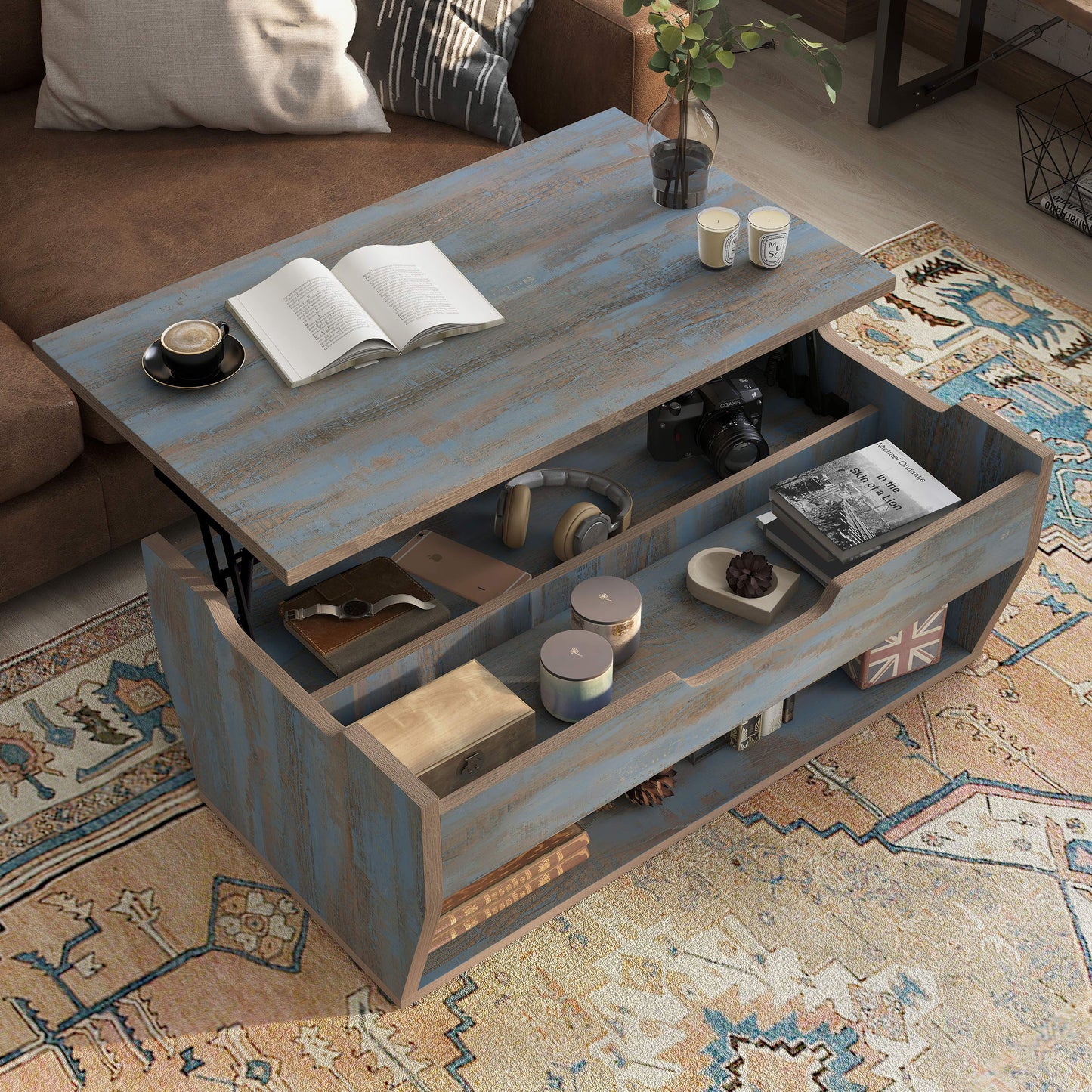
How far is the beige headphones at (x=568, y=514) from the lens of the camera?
185cm

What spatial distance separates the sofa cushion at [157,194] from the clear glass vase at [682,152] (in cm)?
57

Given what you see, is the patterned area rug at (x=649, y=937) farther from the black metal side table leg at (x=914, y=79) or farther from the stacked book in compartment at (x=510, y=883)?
the black metal side table leg at (x=914, y=79)

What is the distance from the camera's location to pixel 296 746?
156cm

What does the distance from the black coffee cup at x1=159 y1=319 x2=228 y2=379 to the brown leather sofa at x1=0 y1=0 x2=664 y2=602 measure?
390 millimetres

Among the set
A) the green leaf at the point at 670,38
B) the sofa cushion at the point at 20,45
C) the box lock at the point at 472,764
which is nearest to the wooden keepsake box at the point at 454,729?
the box lock at the point at 472,764

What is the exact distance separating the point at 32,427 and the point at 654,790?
3.32 ft

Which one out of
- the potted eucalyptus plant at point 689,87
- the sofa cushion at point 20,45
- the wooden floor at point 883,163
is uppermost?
the potted eucalyptus plant at point 689,87

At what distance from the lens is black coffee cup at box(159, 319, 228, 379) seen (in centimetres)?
172

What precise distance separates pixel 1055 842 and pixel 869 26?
2514 millimetres

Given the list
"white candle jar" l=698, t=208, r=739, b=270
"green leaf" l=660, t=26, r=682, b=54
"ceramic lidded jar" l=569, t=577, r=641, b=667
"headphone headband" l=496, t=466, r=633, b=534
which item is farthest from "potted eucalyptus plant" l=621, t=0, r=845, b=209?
"ceramic lidded jar" l=569, t=577, r=641, b=667

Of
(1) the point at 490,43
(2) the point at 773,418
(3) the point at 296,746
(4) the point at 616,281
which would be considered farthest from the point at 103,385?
(1) the point at 490,43

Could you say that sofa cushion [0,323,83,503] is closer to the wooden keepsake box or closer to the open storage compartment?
the open storage compartment

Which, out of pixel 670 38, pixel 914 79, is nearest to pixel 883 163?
pixel 914 79

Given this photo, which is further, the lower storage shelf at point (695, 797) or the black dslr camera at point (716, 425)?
the black dslr camera at point (716, 425)
